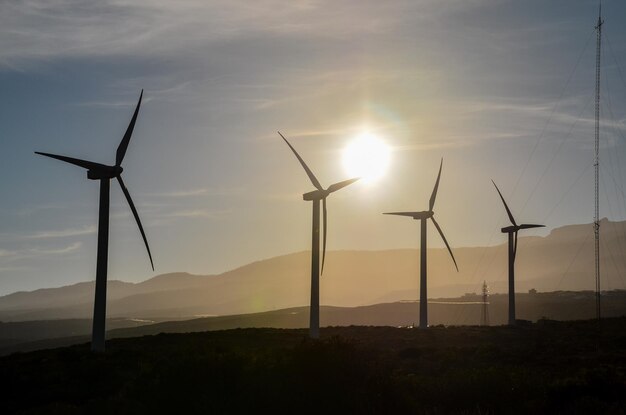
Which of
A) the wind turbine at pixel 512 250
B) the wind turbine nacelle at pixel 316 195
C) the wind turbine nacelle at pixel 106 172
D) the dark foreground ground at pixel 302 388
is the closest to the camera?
the dark foreground ground at pixel 302 388

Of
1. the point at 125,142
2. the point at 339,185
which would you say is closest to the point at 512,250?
the point at 339,185

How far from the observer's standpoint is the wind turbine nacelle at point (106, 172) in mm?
81250

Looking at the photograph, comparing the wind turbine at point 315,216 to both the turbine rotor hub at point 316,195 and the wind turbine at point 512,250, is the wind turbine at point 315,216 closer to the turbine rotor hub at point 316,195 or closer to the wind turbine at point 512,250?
the turbine rotor hub at point 316,195

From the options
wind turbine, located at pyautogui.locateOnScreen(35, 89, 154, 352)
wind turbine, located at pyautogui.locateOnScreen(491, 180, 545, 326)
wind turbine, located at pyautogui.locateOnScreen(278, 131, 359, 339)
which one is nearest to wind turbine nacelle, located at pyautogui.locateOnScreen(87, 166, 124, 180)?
wind turbine, located at pyautogui.locateOnScreen(35, 89, 154, 352)

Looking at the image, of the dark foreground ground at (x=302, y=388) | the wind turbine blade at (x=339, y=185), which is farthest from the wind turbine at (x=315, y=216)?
the dark foreground ground at (x=302, y=388)

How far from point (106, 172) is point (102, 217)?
4.85 metres

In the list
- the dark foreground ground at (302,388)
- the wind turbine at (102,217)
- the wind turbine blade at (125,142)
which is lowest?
the dark foreground ground at (302,388)

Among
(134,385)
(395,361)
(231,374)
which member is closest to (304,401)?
(231,374)

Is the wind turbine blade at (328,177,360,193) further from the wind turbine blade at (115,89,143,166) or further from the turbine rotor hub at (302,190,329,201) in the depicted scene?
the wind turbine blade at (115,89,143,166)

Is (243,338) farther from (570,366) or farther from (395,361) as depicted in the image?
(570,366)

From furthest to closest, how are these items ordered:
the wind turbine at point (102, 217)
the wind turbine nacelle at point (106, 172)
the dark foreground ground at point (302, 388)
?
the wind turbine nacelle at point (106, 172) → the wind turbine at point (102, 217) → the dark foreground ground at point (302, 388)

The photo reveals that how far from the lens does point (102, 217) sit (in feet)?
259

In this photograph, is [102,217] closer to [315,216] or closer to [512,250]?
[315,216]

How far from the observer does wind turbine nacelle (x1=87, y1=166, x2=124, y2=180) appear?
3199 inches
